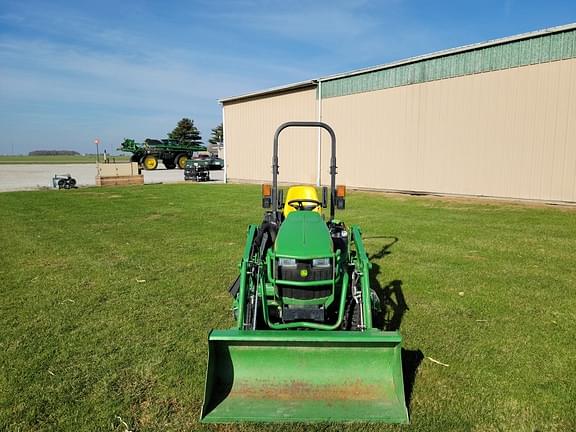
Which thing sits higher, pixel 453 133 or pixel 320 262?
pixel 453 133

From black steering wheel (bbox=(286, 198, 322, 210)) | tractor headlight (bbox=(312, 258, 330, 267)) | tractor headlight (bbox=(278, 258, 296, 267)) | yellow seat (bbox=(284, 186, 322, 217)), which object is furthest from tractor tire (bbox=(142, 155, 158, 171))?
tractor headlight (bbox=(312, 258, 330, 267))

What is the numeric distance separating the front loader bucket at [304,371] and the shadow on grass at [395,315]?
277mm

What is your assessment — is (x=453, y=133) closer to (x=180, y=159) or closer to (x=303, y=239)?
(x=303, y=239)

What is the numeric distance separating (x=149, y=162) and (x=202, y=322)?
29348mm

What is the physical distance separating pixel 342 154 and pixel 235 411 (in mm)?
16066

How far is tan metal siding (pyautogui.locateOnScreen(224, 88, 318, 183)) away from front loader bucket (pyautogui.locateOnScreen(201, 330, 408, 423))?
1651 centimetres

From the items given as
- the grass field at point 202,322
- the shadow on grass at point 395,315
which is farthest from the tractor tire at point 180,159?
the shadow on grass at point 395,315

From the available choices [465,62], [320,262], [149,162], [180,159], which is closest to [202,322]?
[320,262]

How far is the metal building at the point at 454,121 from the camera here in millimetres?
12305

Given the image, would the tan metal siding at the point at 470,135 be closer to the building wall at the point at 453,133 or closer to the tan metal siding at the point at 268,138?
the building wall at the point at 453,133

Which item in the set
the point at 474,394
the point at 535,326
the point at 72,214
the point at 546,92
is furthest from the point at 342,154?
the point at 474,394

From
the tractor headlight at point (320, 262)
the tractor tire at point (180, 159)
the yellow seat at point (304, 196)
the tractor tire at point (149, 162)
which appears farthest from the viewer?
the tractor tire at point (180, 159)

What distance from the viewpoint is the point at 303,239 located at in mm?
3248

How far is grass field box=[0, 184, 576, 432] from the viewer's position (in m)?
2.76
